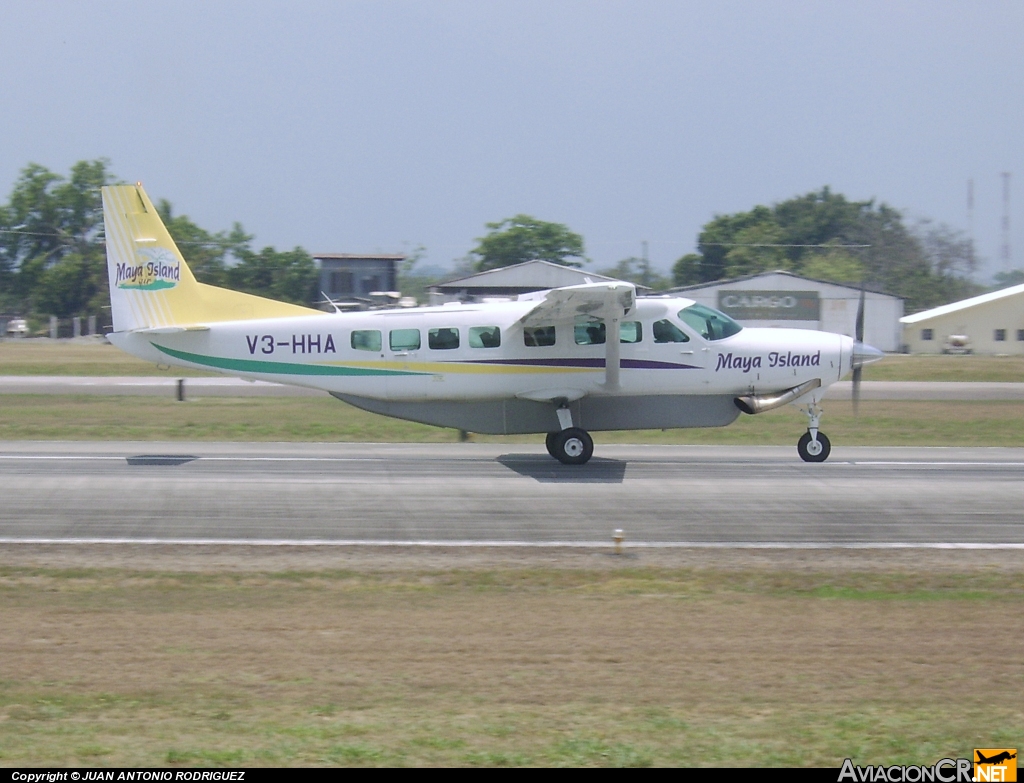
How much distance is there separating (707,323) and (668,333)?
2.48ft

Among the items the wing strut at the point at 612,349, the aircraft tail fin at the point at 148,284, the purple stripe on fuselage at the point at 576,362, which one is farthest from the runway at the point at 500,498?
the aircraft tail fin at the point at 148,284

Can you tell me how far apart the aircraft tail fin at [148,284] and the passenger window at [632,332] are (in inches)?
227

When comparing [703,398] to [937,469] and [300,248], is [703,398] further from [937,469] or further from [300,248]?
[300,248]

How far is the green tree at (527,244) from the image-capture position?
7919cm

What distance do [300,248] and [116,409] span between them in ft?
144

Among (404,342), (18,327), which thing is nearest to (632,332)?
(404,342)

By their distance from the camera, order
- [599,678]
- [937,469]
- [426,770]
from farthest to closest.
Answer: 1. [937,469]
2. [599,678]
3. [426,770]

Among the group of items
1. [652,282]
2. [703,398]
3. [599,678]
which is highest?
[652,282]

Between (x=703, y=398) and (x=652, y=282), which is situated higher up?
(x=652, y=282)

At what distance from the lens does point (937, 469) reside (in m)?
17.7

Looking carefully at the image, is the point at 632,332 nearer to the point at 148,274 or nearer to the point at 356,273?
the point at 148,274

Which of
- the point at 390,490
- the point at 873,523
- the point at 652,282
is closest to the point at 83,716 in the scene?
the point at 390,490

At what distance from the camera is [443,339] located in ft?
60.4

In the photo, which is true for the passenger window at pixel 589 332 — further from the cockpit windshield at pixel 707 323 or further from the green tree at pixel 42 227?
the green tree at pixel 42 227
